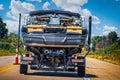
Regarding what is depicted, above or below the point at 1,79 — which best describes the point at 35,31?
above

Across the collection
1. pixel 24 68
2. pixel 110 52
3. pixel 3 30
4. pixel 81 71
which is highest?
pixel 3 30

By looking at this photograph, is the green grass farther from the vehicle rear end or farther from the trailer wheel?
the vehicle rear end

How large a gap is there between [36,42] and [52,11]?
2284 mm

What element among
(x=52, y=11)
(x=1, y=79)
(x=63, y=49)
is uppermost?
(x=52, y=11)

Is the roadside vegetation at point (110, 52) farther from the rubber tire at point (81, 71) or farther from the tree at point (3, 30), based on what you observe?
the tree at point (3, 30)

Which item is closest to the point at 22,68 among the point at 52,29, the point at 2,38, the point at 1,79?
the point at 52,29

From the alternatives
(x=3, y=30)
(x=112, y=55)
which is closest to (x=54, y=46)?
(x=112, y=55)

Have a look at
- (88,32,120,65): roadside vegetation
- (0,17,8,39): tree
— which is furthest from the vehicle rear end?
(0,17,8,39): tree

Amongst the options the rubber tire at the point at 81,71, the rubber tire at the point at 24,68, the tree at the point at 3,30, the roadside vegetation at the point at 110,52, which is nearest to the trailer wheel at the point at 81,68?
the rubber tire at the point at 81,71

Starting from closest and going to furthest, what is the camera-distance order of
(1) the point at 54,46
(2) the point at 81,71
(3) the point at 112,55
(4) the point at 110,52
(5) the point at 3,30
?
(1) the point at 54,46, (2) the point at 81,71, (3) the point at 112,55, (4) the point at 110,52, (5) the point at 3,30

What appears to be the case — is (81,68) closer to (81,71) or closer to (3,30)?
(81,71)

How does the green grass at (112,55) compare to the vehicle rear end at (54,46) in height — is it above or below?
below

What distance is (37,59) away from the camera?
17328mm

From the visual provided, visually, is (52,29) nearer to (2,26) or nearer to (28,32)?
(28,32)
